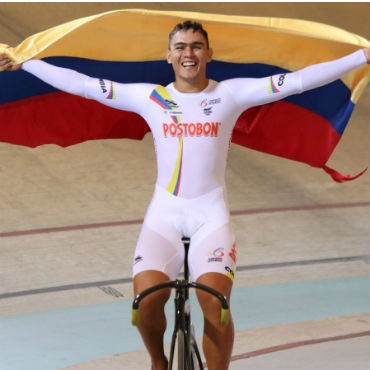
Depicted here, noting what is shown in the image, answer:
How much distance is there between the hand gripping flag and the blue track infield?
1.17 metres

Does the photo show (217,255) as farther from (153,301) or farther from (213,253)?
(153,301)

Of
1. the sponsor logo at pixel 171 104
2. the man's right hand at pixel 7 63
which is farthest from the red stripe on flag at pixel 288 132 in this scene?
the man's right hand at pixel 7 63

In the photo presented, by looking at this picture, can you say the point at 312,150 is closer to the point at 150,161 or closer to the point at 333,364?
the point at 333,364

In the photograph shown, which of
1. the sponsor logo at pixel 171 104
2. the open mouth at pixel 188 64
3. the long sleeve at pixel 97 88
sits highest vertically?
the open mouth at pixel 188 64

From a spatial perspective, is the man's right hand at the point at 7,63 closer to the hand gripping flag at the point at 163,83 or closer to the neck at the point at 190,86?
the hand gripping flag at the point at 163,83

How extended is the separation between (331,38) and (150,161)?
451cm

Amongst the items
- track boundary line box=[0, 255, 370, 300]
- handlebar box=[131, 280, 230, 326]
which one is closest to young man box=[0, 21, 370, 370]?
handlebar box=[131, 280, 230, 326]

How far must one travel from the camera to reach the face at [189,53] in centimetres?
394

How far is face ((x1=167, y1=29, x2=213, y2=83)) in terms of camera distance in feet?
12.9

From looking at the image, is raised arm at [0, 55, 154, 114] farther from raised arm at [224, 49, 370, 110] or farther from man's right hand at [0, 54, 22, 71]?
raised arm at [224, 49, 370, 110]

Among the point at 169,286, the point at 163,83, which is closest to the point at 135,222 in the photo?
the point at 163,83

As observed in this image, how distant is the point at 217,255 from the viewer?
3.78 meters

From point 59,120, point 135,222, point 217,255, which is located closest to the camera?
point 217,255

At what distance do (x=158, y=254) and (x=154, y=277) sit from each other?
0.12 metres
